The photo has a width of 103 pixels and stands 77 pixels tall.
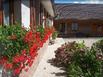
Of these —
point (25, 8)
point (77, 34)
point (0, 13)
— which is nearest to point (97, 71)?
point (0, 13)

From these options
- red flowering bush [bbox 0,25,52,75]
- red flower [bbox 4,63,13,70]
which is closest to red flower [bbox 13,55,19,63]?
red flowering bush [bbox 0,25,52,75]

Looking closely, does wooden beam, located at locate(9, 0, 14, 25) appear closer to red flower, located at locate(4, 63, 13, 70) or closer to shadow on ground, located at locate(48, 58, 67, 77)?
shadow on ground, located at locate(48, 58, 67, 77)

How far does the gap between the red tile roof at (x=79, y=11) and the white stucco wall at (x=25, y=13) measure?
31.4 meters

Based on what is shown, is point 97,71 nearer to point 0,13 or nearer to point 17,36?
point 17,36

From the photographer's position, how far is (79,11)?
164ft

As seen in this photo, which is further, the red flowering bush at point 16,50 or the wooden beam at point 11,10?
the wooden beam at point 11,10

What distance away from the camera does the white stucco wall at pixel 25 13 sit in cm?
1338

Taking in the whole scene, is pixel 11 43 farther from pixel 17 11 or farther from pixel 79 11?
pixel 79 11

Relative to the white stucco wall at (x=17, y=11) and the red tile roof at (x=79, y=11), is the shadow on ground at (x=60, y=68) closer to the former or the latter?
the white stucco wall at (x=17, y=11)

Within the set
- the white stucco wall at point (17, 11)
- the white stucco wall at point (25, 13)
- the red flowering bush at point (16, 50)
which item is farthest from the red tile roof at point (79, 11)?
the red flowering bush at point (16, 50)

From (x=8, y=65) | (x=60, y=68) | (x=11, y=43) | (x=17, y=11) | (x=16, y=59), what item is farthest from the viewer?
(x=17, y=11)

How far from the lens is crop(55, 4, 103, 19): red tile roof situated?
47.2m

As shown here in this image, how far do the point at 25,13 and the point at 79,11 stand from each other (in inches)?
1428

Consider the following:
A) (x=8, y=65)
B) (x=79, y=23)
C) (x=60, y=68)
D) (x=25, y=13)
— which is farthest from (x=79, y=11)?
(x=8, y=65)
